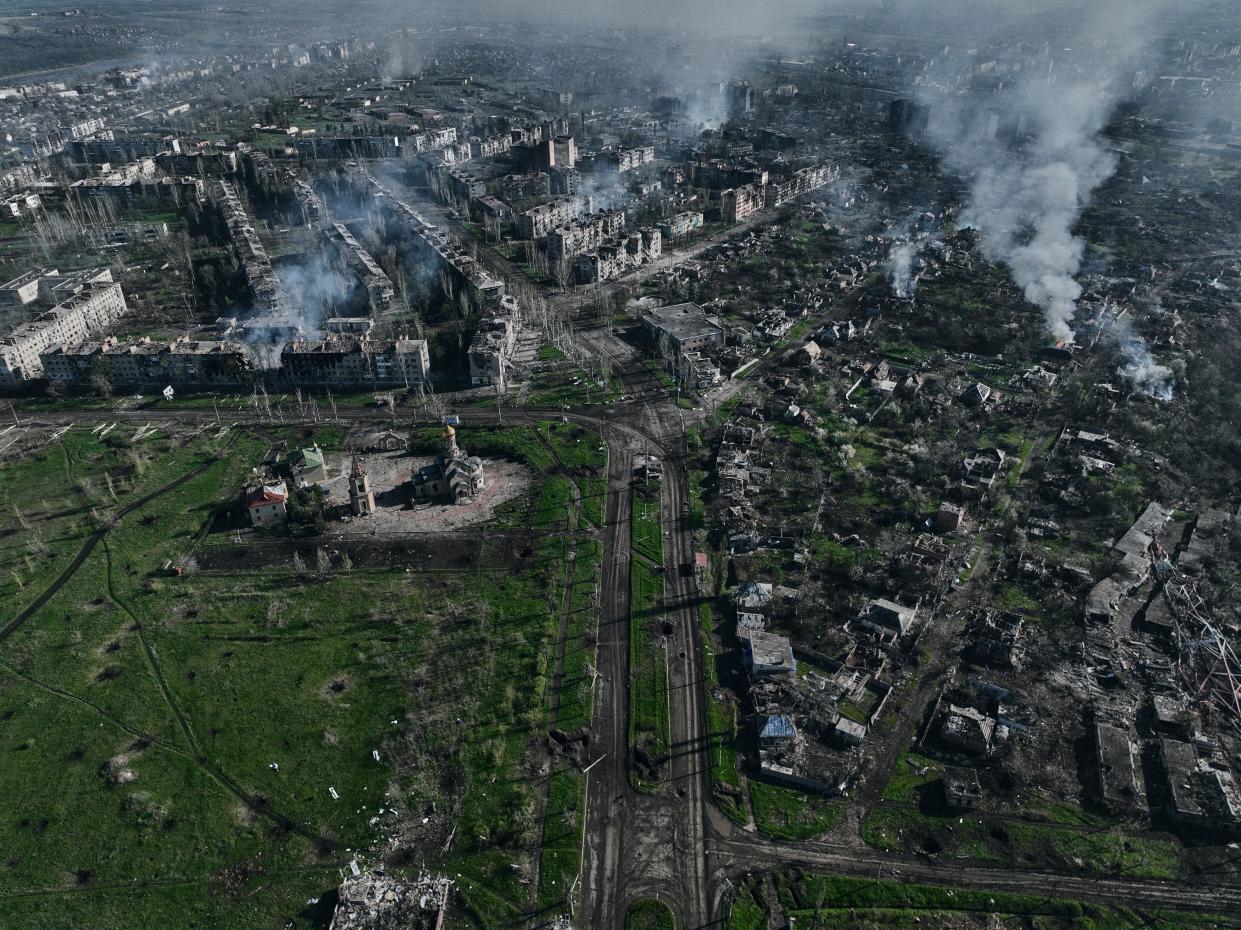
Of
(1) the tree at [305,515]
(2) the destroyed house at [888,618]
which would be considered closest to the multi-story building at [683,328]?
(2) the destroyed house at [888,618]

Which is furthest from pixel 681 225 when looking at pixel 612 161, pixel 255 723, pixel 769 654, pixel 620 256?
pixel 255 723

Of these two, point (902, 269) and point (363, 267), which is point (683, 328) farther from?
point (363, 267)

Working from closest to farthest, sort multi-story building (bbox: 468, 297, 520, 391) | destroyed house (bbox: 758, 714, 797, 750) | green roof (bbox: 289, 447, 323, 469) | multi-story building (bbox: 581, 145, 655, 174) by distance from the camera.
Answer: destroyed house (bbox: 758, 714, 797, 750) → green roof (bbox: 289, 447, 323, 469) → multi-story building (bbox: 468, 297, 520, 391) → multi-story building (bbox: 581, 145, 655, 174)

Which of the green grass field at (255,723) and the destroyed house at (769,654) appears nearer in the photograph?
the green grass field at (255,723)

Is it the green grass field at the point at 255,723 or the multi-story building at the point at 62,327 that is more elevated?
the multi-story building at the point at 62,327

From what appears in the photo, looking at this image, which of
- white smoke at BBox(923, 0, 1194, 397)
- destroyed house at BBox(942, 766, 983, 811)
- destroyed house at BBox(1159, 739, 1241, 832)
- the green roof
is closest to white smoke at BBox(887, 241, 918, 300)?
white smoke at BBox(923, 0, 1194, 397)

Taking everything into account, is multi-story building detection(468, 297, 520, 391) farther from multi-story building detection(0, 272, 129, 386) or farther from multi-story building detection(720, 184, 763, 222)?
multi-story building detection(720, 184, 763, 222)

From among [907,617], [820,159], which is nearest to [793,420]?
[907,617]

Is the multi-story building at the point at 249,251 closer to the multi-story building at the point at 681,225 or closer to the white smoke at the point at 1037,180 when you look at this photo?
the multi-story building at the point at 681,225
